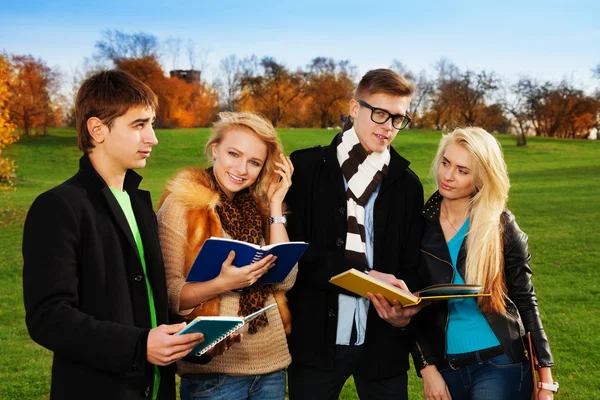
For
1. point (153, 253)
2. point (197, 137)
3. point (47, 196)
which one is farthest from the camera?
point (197, 137)

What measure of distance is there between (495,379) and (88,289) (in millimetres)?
1977

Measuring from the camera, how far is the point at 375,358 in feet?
11.4

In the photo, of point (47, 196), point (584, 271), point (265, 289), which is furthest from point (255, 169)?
point (584, 271)

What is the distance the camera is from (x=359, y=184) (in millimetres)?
3512

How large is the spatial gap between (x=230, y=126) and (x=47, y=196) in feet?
3.51

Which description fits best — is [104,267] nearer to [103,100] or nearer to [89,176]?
[89,176]

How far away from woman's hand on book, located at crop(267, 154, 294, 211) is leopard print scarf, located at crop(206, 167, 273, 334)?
0.08 metres

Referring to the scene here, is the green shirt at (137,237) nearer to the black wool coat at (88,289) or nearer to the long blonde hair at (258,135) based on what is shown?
the black wool coat at (88,289)

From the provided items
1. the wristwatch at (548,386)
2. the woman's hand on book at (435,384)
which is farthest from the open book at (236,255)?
the wristwatch at (548,386)

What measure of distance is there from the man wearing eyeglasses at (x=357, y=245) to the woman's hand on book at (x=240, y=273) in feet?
1.88

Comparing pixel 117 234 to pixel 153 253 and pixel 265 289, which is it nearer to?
pixel 153 253

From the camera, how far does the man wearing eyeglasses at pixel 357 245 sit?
11.3 feet

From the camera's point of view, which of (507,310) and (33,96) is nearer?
(507,310)

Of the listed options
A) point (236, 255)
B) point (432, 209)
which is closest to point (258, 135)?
point (236, 255)
